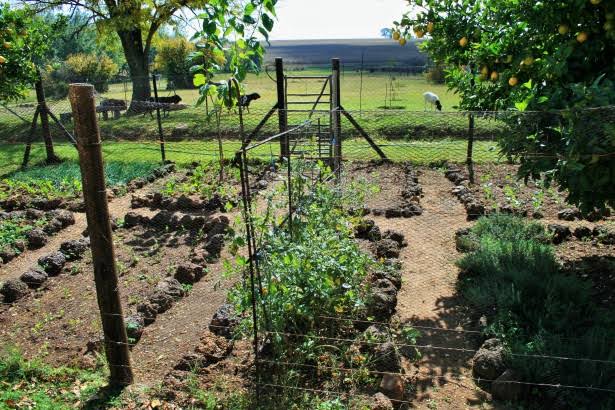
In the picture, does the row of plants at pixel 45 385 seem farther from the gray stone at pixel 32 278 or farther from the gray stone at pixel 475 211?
the gray stone at pixel 475 211

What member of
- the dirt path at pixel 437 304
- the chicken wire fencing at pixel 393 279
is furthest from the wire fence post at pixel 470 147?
the dirt path at pixel 437 304

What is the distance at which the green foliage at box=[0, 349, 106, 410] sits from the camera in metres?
4.18

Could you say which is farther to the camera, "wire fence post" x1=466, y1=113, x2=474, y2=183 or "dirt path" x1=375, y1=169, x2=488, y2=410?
"wire fence post" x1=466, y1=113, x2=474, y2=183

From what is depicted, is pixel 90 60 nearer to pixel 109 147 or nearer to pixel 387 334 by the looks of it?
pixel 109 147

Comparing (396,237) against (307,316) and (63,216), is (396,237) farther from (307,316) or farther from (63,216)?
(63,216)

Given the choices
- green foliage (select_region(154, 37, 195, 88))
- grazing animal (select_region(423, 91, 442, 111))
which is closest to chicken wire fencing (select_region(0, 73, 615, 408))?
grazing animal (select_region(423, 91, 442, 111))

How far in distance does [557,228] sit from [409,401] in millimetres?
A: 3927

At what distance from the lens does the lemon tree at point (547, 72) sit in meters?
3.98

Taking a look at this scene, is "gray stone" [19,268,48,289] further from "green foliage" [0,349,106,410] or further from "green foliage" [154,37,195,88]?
Answer: "green foliage" [154,37,195,88]

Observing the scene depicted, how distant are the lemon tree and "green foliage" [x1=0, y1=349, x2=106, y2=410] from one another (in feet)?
13.5

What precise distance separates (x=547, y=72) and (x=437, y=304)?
8.19 feet

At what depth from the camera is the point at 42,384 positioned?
4461 mm

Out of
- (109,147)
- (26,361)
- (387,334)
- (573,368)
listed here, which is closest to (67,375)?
(26,361)

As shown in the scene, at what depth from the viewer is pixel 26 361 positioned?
15.6 feet
